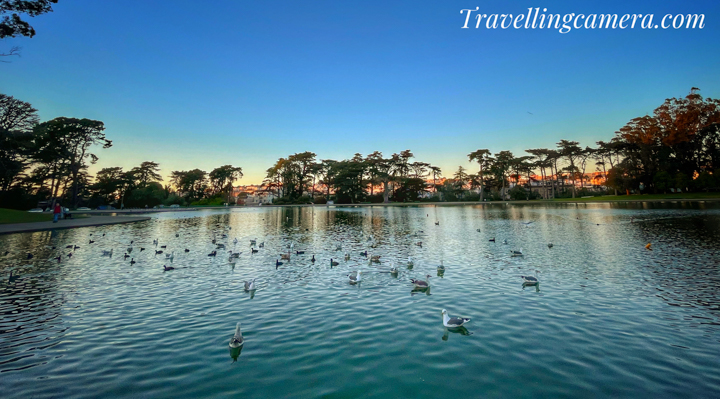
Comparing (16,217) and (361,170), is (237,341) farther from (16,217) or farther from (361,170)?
(361,170)

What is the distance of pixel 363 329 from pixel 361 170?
9269cm

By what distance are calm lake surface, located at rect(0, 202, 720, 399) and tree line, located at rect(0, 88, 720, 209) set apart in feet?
138

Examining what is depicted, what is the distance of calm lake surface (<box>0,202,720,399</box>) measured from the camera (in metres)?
4.89

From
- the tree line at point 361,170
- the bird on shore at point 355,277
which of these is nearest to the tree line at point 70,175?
the tree line at point 361,170

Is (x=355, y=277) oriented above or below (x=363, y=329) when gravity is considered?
above

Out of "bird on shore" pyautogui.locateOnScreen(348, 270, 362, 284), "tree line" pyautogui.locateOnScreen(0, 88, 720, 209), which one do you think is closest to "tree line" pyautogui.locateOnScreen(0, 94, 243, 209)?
"tree line" pyautogui.locateOnScreen(0, 88, 720, 209)

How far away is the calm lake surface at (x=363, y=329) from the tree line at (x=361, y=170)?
4215 centimetres

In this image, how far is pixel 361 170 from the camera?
99000 mm

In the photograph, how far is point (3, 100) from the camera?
34688 mm

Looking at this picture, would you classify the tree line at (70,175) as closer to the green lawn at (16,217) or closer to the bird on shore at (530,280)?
the green lawn at (16,217)

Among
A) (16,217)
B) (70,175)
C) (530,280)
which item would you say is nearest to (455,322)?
(530,280)

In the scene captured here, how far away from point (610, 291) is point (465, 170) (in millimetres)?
107652

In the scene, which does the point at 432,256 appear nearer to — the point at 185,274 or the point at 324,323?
the point at 324,323

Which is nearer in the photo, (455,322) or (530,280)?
(455,322)
